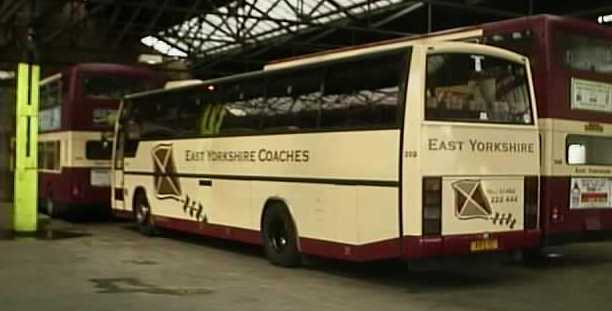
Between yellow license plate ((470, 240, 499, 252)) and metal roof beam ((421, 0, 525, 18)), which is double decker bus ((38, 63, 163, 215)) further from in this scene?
yellow license plate ((470, 240, 499, 252))

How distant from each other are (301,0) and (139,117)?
1012 cm

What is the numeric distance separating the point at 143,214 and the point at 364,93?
8.10 metres

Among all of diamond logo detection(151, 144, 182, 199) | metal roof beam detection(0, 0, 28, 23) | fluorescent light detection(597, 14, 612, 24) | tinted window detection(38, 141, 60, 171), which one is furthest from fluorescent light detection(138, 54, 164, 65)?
diamond logo detection(151, 144, 182, 199)

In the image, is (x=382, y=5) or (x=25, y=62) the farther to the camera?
(x=382, y=5)

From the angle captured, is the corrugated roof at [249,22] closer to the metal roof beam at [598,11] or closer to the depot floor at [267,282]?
the metal roof beam at [598,11]

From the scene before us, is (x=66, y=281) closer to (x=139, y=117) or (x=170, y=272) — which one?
(x=170, y=272)

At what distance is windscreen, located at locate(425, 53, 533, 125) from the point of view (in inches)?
394

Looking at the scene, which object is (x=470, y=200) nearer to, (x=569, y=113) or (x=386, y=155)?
(x=386, y=155)

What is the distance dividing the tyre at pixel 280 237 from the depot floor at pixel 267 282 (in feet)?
0.72

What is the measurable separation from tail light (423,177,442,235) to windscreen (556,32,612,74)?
3.32 meters

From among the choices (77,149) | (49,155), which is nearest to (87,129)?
(77,149)

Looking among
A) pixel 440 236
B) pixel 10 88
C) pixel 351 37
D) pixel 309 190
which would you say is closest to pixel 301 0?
pixel 351 37

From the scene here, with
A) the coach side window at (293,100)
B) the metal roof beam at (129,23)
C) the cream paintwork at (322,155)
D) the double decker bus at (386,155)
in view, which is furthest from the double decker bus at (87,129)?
the metal roof beam at (129,23)

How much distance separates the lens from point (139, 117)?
17.7 m
